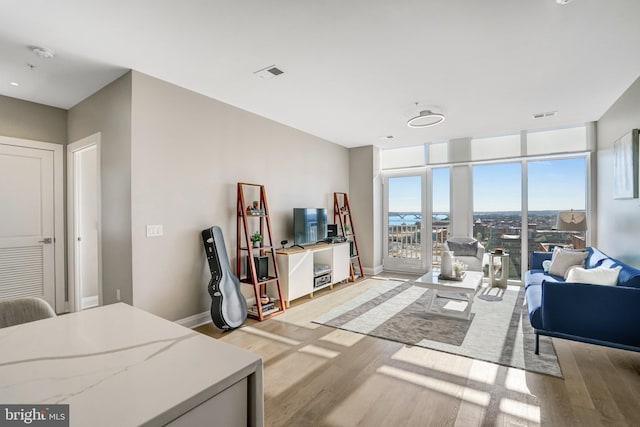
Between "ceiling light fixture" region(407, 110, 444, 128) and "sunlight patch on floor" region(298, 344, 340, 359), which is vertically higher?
"ceiling light fixture" region(407, 110, 444, 128)

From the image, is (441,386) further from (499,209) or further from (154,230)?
(499,209)

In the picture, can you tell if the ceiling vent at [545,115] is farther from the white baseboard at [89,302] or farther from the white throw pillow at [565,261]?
the white baseboard at [89,302]

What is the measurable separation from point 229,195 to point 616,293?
3.98m

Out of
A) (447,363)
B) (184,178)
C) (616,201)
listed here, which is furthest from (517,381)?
(184,178)

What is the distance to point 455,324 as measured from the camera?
3594mm

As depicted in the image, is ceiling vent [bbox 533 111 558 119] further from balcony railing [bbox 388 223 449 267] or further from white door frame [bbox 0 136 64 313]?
white door frame [bbox 0 136 64 313]

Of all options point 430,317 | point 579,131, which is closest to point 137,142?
point 430,317

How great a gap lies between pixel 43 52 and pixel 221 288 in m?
2.68

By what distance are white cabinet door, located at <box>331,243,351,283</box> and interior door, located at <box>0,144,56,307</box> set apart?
395 cm

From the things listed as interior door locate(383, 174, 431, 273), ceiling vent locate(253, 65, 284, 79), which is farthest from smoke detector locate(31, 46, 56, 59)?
interior door locate(383, 174, 431, 273)

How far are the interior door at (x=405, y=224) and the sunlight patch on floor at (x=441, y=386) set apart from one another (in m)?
4.00

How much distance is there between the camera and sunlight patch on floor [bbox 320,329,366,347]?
3.15 m

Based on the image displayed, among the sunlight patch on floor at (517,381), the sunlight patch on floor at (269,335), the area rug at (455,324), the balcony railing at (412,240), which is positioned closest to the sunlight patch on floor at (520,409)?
the sunlight patch on floor at (517,381)

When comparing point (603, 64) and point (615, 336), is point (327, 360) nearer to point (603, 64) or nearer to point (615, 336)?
point (615, 336)
